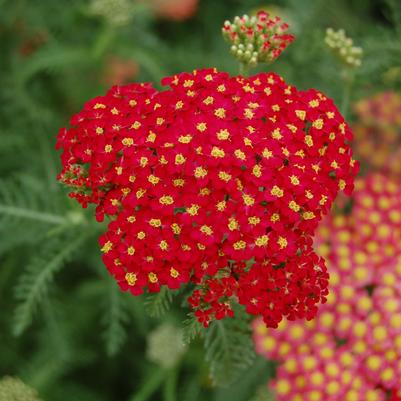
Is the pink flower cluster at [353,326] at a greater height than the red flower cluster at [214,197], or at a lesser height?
lesser

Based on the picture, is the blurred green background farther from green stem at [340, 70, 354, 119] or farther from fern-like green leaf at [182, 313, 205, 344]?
fern-like green leaf at [182, 313, 205, 344]

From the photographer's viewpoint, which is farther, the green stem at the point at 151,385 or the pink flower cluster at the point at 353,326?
the green stem at the point at 151,385

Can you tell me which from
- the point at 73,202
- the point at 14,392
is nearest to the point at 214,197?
the point at 73,202

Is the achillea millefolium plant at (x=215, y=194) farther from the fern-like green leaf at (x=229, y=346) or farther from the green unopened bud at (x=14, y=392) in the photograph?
the green unopened bud at (x=14, y=392)

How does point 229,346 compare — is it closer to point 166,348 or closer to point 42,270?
point 166,348

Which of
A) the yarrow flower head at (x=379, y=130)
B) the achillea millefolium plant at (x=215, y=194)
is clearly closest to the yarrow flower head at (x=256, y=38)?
the achillea millefolium plant at (x=215, y=194)

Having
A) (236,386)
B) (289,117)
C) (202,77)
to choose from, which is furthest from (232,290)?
(236,386)

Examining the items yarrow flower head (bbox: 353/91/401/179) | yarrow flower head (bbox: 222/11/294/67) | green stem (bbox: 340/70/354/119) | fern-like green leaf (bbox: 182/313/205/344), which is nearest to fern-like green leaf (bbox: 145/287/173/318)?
fern-like green leaf (bbox: 182/313/205/344)

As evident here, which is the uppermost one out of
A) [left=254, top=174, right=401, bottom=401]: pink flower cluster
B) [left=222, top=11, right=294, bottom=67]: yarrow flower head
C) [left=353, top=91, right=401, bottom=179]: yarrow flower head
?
[left=222, top=11, right=294, bottom=67]: yarrow flower head
